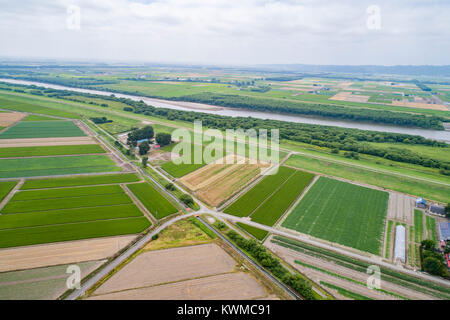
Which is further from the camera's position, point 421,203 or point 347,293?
point 421,203

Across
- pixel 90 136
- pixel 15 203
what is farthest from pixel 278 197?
pixel 90 136

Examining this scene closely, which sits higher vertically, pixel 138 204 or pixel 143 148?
pixel 143 148

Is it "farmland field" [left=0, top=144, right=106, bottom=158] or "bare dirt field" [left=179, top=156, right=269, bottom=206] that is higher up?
"farmland field" [left=0, top=144, right=106, bottom=158]

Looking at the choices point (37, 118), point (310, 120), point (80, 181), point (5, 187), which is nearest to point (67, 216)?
point (80, 181)

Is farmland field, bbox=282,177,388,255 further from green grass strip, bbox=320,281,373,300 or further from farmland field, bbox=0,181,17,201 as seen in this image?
farmland field, bbox=0,181,17,201

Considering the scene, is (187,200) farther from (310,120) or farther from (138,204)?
(310,120)

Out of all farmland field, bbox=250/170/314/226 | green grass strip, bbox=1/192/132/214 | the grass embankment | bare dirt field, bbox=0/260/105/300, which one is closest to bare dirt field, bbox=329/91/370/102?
the grass embankment

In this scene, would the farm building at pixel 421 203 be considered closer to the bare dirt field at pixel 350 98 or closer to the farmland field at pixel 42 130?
the farmland field at pixel 42 130
